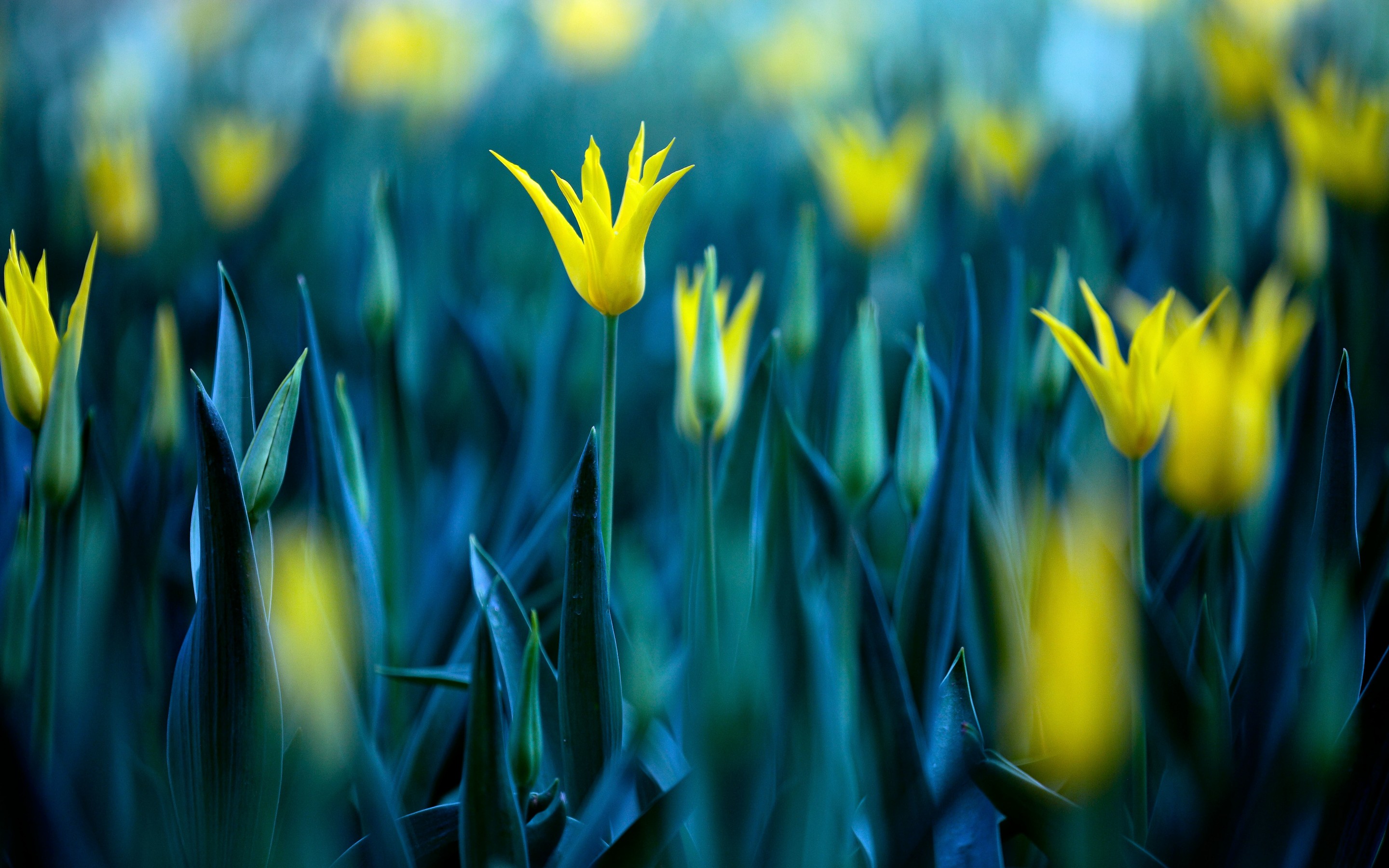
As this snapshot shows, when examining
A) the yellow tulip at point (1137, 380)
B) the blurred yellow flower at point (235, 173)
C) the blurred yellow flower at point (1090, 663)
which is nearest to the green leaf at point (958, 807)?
the blurred yellow flower at point (1090, 663)

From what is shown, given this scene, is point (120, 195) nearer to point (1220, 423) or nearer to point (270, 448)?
point (270, 448)

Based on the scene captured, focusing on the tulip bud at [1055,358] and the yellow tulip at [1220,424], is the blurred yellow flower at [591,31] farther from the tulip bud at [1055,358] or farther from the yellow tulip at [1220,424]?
the yellow tulip at [1220,424]

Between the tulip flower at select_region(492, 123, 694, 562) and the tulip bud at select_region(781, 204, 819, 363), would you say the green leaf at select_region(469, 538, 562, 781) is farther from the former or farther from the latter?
the tulip bud at select_region(781, 204, 819, 363)

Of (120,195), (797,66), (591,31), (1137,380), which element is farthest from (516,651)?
(591,31)

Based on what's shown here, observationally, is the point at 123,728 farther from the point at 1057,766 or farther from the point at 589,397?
the point at 589,397

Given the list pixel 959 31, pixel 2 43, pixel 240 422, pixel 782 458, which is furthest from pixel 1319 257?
pixel 2 43

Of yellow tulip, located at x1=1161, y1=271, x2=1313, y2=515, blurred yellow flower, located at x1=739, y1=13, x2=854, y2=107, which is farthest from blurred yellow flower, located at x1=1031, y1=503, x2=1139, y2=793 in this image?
blurred yellow flower, located at x1=739, y1=13, x2=854, y2=107
